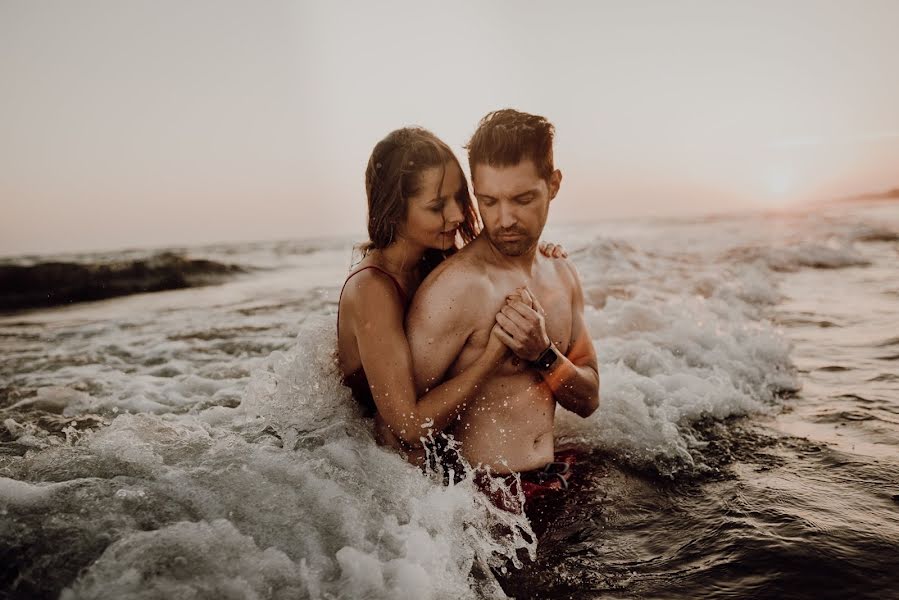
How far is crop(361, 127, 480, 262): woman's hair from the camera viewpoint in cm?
321

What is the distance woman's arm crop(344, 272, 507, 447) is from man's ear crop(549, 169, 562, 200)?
0.90 m

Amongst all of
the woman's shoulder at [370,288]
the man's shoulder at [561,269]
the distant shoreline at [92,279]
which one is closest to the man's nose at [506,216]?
the man's shoulder at [561,269]

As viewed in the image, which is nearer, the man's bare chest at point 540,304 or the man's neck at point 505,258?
the man's bare chest at point 540,304

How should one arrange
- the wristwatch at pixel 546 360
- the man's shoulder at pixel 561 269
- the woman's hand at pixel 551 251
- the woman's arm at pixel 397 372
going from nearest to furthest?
1. the woman's arm at pixel 397 372
2. the wristwatch at pixel 546 360
3. the man's shoulder at pixel 561 269
4. the woman's hand at pixel 551 251

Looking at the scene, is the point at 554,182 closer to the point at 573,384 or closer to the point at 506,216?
the point at 506,216

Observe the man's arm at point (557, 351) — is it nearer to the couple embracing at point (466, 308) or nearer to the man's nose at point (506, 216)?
the couple embracing at point (466, 308)

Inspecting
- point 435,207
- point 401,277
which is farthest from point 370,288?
point 435,207

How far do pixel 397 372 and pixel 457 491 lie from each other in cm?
63

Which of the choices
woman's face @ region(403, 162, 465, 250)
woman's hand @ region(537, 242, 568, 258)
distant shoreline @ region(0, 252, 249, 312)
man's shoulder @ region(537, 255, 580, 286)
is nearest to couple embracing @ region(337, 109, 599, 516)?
woman's face @ region(403, 162, 465, 250)

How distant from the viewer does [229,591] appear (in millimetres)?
2160

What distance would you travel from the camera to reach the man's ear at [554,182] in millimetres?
3389

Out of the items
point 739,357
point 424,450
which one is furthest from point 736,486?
point 739,357

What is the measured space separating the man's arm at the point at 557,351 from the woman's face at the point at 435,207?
1.81 feet

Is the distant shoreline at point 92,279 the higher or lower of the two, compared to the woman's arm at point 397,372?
lower
